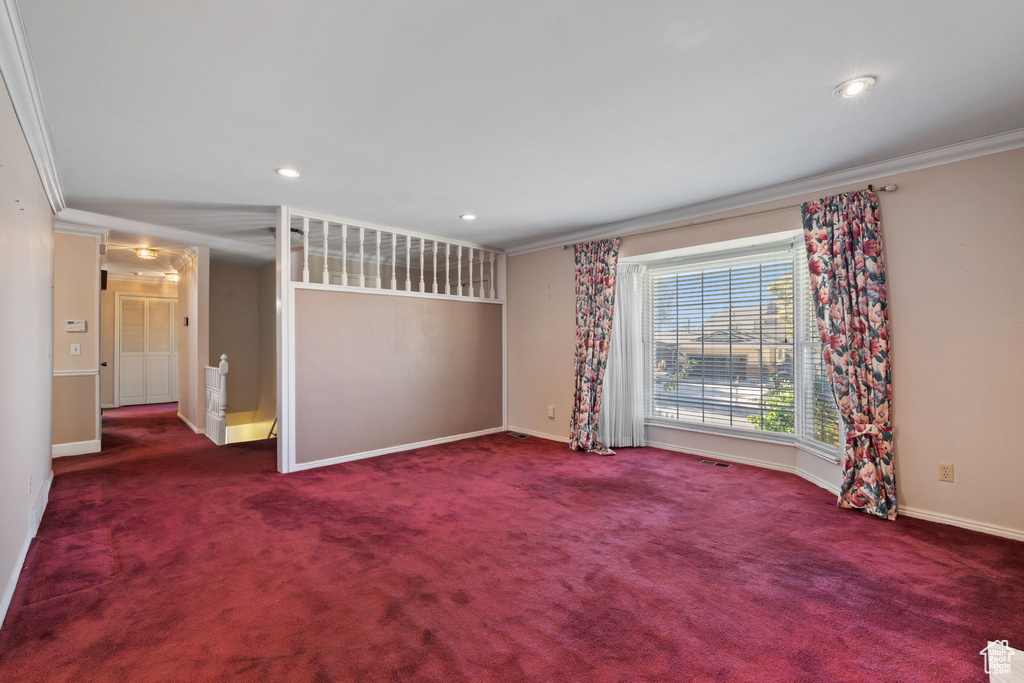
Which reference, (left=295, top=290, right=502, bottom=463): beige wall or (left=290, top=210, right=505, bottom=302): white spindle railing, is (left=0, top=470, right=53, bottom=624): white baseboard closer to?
(left=295, top=290, right=502, bottom=463): beige wall

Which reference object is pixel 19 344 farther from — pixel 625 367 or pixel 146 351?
pixel 146 351

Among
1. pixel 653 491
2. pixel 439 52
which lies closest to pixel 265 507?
pixel 653 491

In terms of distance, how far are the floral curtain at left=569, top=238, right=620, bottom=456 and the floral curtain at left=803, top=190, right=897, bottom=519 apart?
1.95 meters

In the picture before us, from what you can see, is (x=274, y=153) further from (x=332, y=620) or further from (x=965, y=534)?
(x=965, y=534)

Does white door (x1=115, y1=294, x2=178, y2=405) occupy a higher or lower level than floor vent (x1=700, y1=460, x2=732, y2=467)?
higher

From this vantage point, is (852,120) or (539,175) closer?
(852,120)

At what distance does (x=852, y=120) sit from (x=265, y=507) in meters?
4.42

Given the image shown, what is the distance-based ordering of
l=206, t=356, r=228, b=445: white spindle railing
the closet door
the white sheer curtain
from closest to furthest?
1. the white sheer curtain
2. l=206, t=356, r=228, b=445: white spindle railing
3. the closet door

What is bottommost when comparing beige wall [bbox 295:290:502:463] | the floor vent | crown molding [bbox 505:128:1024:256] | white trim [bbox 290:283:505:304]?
the floor vent

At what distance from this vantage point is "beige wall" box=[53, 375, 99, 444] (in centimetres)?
477

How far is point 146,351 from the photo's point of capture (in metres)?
8.77

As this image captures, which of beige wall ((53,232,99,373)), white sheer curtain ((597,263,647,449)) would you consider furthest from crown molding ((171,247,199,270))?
white sheer curtain ((597,263,647,449))

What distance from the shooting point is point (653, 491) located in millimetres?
3658

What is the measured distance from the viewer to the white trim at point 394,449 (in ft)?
14.4
